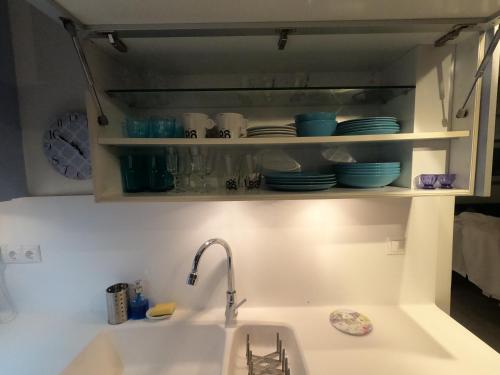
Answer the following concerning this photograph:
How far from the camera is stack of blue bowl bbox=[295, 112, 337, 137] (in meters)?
0.89

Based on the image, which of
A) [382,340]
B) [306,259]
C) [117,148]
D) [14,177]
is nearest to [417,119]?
[306,259]

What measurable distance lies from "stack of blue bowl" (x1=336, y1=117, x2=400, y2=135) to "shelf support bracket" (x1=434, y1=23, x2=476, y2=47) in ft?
0.96

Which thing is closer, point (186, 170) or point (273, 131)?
point (273, 131)

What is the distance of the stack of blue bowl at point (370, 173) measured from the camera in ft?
2.97

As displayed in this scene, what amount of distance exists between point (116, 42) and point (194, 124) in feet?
1.13

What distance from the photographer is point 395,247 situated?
115cm

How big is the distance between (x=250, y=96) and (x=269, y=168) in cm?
32

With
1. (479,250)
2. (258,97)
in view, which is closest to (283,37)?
(258,97)

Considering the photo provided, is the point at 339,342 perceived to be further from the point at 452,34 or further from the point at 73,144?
the point at 73,144

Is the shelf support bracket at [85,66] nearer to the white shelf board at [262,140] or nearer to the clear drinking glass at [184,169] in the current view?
the white shelf board at [262,140]

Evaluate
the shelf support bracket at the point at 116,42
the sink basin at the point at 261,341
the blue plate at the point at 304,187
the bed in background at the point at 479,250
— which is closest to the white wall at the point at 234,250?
the sink basin at the point at 261,341

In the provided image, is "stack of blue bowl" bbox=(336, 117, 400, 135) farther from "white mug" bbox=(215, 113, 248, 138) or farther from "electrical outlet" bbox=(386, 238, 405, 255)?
"electrical outlet" bbox=(386, 238, 405, 255)

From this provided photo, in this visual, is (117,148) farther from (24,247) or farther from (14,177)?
(24,247)

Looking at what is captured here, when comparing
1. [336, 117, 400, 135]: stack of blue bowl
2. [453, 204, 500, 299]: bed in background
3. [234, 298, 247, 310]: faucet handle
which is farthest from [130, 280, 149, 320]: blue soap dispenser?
[453, 204, 500, 299]: bed in background
